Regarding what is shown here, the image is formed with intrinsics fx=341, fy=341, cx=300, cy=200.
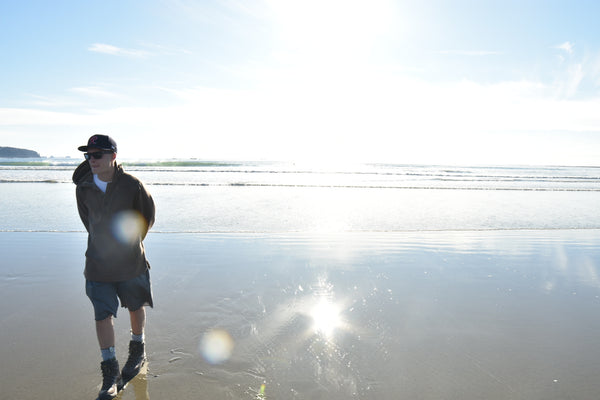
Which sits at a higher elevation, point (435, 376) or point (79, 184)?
point (79, 184)

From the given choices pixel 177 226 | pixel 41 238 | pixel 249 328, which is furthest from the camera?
A: pixel 177 226

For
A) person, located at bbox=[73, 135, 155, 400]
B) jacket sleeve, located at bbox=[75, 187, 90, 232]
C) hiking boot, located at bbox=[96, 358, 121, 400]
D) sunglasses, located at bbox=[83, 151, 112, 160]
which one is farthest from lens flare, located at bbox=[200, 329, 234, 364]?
sunglasses, located at bbox=[83, 151, 112, 160]

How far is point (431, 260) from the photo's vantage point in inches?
277

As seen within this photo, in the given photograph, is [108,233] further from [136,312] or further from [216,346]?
[216,346]

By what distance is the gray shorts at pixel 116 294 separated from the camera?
3029mm

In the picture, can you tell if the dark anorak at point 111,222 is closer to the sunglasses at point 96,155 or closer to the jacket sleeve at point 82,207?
the jacket sleeve at point 82,207

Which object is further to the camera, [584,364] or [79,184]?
Answer: [584,364]

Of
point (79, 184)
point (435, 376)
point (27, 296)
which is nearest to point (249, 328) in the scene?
point (435, 376)

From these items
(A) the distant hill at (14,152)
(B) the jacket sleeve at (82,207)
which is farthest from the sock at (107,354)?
(A) the distant hill at (14,152)

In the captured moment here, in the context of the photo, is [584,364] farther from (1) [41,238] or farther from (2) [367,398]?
(1) [41,238]

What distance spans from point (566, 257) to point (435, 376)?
6135 mm

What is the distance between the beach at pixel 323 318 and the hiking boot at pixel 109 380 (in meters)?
0.14

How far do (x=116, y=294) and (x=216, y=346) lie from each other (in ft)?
3.81

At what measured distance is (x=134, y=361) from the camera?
10.6ft
